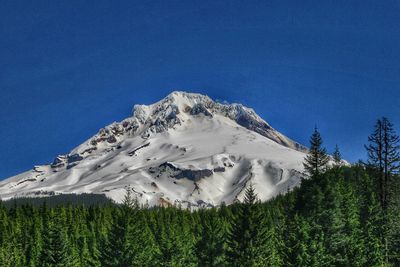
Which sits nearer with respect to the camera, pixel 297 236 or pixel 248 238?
pixel 248 238

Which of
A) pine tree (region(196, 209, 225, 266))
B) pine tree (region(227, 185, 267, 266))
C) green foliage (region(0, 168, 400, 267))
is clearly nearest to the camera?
pine tree (region(227, 185, 267, 266))

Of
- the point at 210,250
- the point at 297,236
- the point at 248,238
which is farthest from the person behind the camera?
the point at 210,250

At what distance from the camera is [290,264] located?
5847cm

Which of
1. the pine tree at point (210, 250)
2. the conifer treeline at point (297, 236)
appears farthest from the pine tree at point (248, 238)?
the pine tree at point (210, 250)

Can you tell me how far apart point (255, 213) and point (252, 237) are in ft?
8.03

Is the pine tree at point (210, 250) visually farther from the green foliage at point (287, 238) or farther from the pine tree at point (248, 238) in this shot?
the pine tree at point (248, 238)

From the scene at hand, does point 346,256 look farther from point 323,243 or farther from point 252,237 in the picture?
Answer: point 252,237

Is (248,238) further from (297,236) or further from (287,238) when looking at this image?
(287,238)

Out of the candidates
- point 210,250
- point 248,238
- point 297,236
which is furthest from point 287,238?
point 210,250

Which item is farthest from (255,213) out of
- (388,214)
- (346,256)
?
(388,214)

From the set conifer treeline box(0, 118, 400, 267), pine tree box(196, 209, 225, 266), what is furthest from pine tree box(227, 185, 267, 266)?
pine tree box(196, 209, 225, 266)

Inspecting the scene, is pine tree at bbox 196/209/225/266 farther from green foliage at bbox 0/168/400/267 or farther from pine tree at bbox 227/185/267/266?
pine tree at bbox 227/185/267/266

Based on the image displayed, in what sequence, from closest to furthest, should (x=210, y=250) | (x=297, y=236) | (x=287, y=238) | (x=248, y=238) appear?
(x=248, y=238), (x=297, y=236), (x=287, y=238), (x=210, y=250)

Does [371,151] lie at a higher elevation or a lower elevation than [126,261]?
higher
